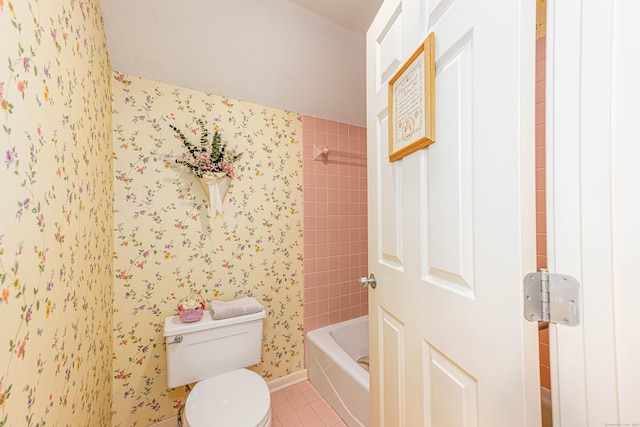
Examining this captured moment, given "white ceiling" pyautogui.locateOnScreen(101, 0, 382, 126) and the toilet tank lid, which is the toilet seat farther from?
"white ceiling" pyautogui.locateOnScreen(101, 0, 382, 126)

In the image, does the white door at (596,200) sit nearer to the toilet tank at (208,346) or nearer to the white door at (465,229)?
the white door at (465,229)

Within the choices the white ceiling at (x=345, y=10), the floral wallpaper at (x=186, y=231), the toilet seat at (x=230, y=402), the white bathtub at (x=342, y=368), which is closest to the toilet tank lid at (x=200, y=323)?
the floral wallpaper at (x=186, y=231)

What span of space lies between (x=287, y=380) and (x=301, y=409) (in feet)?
0.80

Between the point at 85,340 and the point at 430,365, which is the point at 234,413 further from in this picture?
the point at 430,365

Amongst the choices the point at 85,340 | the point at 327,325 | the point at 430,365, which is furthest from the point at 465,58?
the point at 327,325

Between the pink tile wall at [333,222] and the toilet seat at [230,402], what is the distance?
0.74 m

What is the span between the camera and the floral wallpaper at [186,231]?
54.2 inches

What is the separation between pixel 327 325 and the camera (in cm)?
204

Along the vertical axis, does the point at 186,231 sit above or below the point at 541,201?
below

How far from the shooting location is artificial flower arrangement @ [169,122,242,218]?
4.92ft

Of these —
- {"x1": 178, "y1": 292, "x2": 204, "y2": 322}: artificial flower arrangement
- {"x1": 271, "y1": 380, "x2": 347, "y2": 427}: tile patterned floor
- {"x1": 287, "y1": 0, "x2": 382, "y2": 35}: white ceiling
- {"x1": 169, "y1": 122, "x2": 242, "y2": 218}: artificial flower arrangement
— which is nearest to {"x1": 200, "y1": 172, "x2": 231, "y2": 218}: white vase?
{"x1": 169, "y1": 122, "x2": 242, "y2": 218}: artificial flower arrangement

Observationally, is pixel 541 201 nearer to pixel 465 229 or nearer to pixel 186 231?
pixel 465 229

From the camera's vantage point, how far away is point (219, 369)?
4.65 ft

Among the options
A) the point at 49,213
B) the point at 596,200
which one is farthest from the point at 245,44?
the point at 596,200
